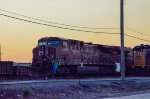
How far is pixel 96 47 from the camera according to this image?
44.9 m

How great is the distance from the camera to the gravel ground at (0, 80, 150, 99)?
67.0 ft

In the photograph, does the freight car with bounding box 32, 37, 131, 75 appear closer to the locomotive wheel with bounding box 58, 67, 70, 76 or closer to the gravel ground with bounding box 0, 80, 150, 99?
the locomotive wheel with bounding box 58, 67, 70, 76

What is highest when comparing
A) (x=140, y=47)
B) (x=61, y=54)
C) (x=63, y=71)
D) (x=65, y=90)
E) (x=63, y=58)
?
(x=140, y=47)

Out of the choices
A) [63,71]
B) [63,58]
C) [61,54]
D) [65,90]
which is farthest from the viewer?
[63,58]

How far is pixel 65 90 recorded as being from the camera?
24.4 metres

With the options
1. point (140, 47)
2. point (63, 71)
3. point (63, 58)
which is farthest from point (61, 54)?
point (140, 47)

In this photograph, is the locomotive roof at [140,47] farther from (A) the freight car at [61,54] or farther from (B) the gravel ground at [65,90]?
(B) the gravel ground at [65,90]

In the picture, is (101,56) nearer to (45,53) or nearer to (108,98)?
(45,53)

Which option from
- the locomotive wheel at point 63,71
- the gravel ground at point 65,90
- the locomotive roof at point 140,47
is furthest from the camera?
the locomotive roof at point 140,47

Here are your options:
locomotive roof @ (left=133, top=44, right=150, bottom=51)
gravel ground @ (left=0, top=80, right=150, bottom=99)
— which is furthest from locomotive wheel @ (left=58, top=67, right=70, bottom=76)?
locomotive roof @ (left=133, top=44, right=150, bottom=51)

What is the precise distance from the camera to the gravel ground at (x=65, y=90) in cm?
2042

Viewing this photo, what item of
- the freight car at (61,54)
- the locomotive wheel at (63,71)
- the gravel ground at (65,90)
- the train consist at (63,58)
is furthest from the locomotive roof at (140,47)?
the gravel ground at (65,90)

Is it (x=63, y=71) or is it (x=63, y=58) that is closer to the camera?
(x=63, y=71)

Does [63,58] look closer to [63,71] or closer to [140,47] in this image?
[63,71]
